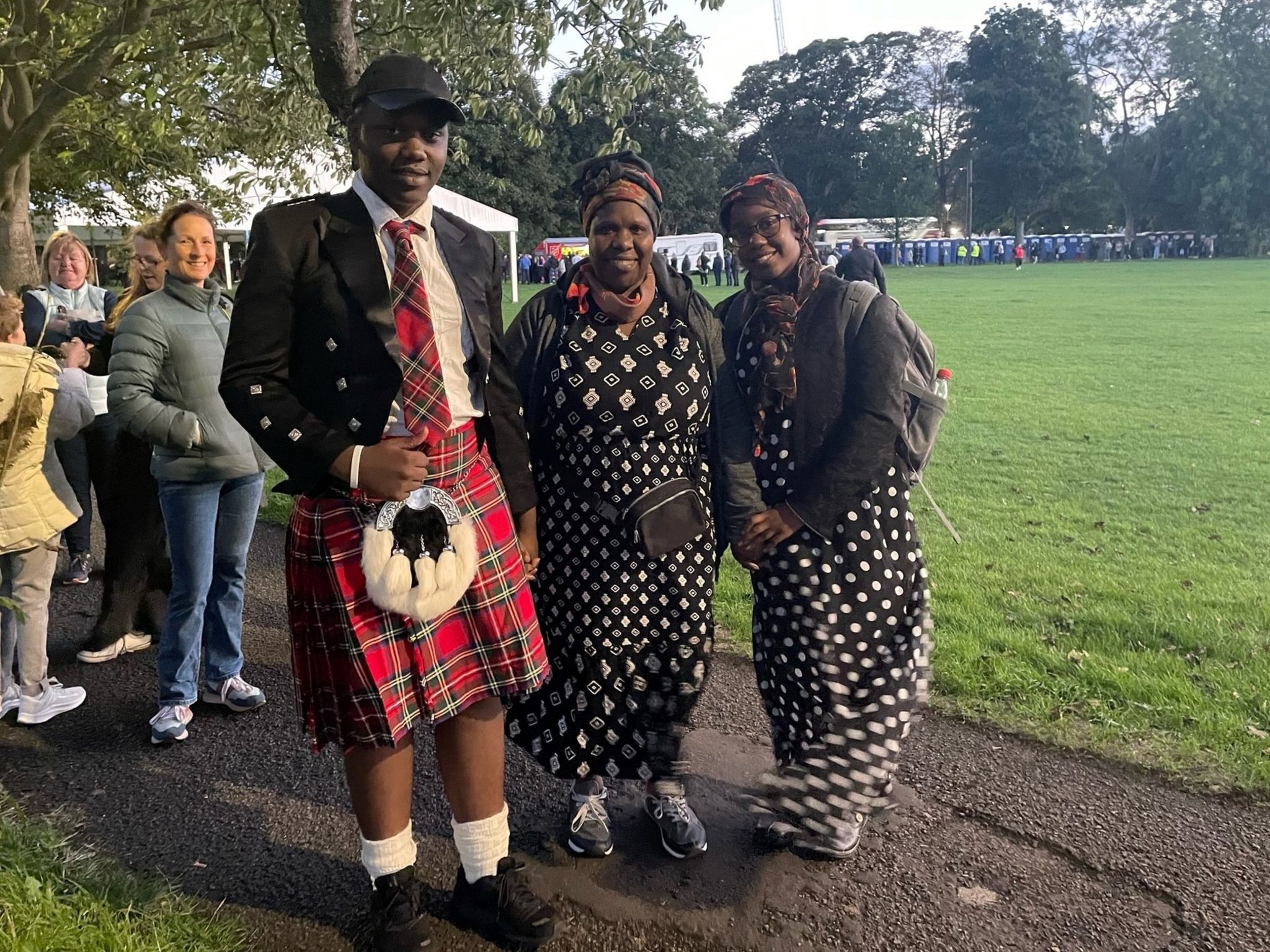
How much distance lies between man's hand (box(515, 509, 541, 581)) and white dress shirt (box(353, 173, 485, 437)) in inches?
15.1

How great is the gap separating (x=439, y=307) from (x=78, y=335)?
14.3ft

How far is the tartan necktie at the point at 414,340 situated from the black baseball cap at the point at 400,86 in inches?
11.1

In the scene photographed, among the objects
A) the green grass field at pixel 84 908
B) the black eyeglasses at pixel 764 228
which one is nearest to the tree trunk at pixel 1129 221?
the black eyeglasses at pixel 764 228

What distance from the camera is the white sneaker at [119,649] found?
179 inches

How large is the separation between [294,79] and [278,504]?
10.1 feet

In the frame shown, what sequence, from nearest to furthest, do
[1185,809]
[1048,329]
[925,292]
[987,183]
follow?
[1185,809] → [1048,329] → [925,292] → [987,183]

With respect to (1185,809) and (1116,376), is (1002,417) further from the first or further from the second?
(1185,809)

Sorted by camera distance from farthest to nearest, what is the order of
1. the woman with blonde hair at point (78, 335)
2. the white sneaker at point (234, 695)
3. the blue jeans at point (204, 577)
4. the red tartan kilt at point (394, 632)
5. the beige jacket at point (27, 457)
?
the woman with blonde hair at point (78, 335) < the white sneaker at point (234, 695) < the blue jeans at point (204, 577) < the beige jacket at point (27, 457) < the red tartan kilt at point (394, 632)

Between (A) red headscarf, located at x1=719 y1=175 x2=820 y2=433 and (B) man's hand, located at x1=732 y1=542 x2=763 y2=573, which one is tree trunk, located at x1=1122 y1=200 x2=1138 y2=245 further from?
(B) man's hand, located at x1=732 y1=542 x2=763 y2=573

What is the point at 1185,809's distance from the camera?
3236 millimetres

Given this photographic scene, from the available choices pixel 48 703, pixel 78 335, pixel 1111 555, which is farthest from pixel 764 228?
pixel 78 335

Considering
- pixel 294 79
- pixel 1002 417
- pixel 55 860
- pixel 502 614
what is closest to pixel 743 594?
pixel 502 614

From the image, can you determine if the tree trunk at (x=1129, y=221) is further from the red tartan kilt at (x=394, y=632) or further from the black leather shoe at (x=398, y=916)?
the black leather shoe at (x=398, y=916)

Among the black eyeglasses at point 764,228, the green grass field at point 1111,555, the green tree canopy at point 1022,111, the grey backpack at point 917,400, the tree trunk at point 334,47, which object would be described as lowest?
the green grass field at point 1111,555
